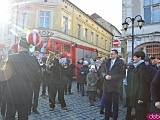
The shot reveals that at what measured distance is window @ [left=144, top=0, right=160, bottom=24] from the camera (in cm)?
1616

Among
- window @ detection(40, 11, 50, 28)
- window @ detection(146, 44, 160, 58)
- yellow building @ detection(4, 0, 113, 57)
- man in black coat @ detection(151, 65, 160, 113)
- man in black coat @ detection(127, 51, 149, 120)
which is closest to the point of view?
man in black coat @ detection(151, 65, 160, 113)

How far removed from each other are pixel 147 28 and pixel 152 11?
1371 mm

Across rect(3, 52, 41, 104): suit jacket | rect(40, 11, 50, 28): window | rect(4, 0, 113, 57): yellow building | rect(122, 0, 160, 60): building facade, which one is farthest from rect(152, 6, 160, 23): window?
rect(3, 52, 41, 104): suit jacket

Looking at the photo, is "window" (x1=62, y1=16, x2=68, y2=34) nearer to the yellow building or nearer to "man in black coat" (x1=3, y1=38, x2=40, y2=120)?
the yellow building

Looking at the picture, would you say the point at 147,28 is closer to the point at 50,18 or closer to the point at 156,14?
the point at 156,14

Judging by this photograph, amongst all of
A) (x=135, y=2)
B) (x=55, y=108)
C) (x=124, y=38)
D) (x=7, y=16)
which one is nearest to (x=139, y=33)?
(x=124, y=38)

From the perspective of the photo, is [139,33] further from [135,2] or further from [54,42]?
[54,42]

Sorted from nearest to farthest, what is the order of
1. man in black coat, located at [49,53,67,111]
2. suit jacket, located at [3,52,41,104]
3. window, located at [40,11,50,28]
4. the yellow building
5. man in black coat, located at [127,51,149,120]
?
suit jacket, located at [3,52,41,104], man in black coat, located at [127,51,149,120], man in black coat, located at [49,53,67,111], the yellow building, window, located at [40,11,50,28]

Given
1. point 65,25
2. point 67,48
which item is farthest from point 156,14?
point 65,25

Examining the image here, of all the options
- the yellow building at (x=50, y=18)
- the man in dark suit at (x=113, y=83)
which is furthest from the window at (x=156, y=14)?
the yellow building at (x=50, y=18)

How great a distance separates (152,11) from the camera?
16.3 meters

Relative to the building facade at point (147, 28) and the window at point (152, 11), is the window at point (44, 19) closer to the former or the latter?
the building facade at point (147, 28)

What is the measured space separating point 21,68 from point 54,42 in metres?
13.1

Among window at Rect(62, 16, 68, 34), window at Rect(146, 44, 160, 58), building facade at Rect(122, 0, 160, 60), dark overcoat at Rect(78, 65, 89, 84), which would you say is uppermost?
window at Rect(62, 16, 68, 34)
